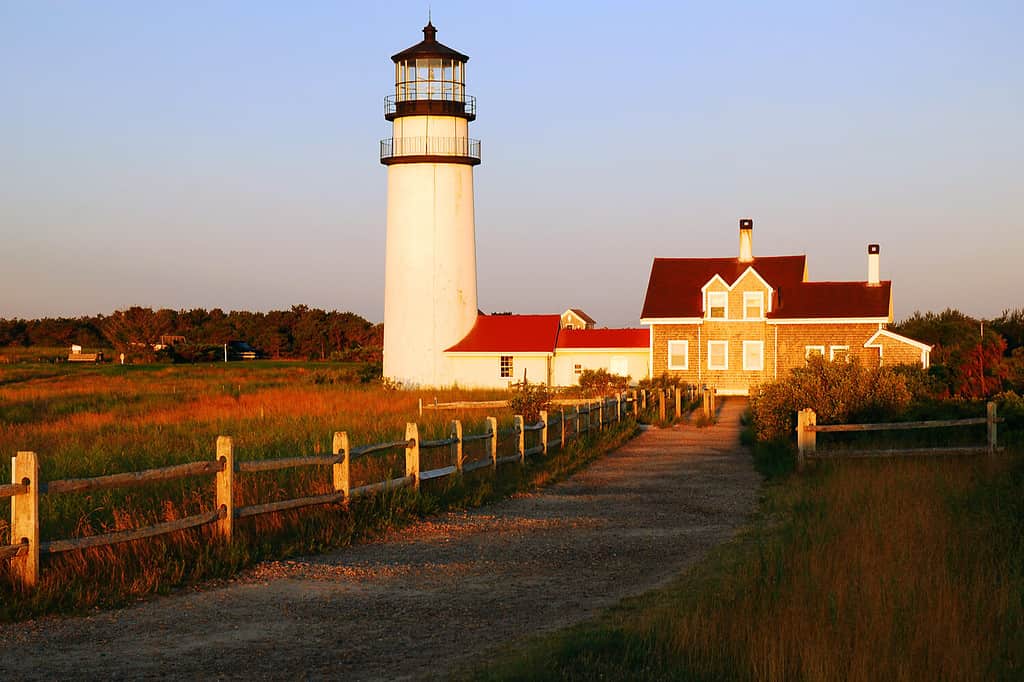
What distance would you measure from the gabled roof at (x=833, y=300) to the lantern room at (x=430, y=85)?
15.2 m

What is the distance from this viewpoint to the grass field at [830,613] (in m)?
6.98

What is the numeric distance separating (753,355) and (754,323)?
4.30ft

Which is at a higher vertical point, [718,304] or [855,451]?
[718,304]

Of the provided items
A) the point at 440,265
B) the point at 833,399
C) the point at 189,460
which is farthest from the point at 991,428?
the point at 440,265

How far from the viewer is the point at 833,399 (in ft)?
78.7

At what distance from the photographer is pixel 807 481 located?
54.7ft

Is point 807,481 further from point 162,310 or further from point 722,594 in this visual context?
point 162,310

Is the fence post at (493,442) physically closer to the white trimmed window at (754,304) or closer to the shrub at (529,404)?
the shrub at (529,404)

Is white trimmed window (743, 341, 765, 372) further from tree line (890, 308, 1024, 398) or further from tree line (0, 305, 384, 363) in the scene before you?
tree line (0, 305, 384, 363)

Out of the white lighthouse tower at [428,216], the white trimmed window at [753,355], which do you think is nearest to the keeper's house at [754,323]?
the white trimmed window at [753,355]

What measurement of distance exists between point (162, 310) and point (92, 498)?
7869 cm

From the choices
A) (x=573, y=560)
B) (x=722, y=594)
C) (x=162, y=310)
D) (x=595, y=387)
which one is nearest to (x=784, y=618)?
(x=722, y=594)

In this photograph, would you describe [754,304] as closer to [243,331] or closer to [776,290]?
[776,290]

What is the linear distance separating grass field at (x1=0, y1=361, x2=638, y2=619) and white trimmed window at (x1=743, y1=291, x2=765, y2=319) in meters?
11.9
